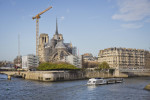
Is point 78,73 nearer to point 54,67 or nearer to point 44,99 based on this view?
point 54,67

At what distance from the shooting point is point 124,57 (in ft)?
568

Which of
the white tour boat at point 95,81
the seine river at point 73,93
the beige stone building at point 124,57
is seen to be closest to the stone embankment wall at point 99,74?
the white tour boat at point 95,81

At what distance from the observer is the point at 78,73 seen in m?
109

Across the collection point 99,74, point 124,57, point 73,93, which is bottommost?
point 73,93

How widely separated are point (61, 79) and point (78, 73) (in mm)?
15756

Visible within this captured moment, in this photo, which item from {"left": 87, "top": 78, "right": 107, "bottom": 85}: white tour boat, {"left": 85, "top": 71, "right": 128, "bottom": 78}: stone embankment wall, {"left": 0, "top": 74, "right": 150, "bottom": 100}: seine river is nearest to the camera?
{"left": 0, "top": 74, "right": 150, "bottom": 100}: seine river

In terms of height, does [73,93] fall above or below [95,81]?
below

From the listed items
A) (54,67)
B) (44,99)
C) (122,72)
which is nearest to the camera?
(44,99)

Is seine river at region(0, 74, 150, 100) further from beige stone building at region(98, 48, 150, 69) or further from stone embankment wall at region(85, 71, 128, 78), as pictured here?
beige stone building at region(98, 48, 150, 69)

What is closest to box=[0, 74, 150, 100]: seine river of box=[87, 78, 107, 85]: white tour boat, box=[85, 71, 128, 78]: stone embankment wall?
box=[87, 78, 107, 85]: white tour boat

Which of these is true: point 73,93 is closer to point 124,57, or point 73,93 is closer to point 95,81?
point 95,81

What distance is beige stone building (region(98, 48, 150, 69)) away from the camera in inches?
6727

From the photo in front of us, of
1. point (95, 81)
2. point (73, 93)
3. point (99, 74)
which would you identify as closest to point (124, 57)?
point (99, 74)

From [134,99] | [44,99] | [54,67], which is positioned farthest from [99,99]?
[54,67]
